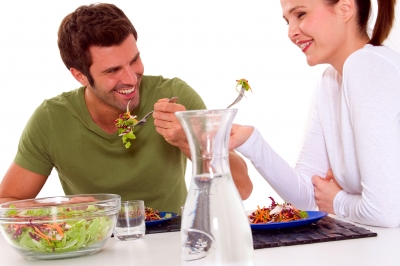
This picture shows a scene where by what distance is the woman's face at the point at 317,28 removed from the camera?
5.79 ft

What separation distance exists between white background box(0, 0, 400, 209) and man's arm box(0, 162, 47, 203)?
1280 mm

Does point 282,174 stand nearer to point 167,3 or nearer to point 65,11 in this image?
point 167,3

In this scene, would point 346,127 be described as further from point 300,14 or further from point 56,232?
point 56,232

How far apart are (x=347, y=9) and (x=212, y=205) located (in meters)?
1.12

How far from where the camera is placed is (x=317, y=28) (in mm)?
1777

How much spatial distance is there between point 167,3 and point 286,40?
0.85 metres

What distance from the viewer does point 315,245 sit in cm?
121

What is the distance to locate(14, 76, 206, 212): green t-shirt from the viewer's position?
238cm

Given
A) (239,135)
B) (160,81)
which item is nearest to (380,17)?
(239,135)

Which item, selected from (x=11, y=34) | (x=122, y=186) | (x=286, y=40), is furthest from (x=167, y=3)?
(x=122, y=186)

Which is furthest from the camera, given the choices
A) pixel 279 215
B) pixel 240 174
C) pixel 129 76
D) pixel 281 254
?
pixel 129 76

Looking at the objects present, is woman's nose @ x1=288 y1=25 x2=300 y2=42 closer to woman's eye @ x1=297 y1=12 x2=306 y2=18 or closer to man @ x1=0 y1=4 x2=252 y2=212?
woman's eye @ x1=297 y1=12 x2=306 y2=18

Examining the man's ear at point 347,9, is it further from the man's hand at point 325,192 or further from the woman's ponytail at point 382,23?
the man's hand at point 325,192

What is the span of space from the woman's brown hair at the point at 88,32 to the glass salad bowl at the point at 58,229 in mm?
1179
